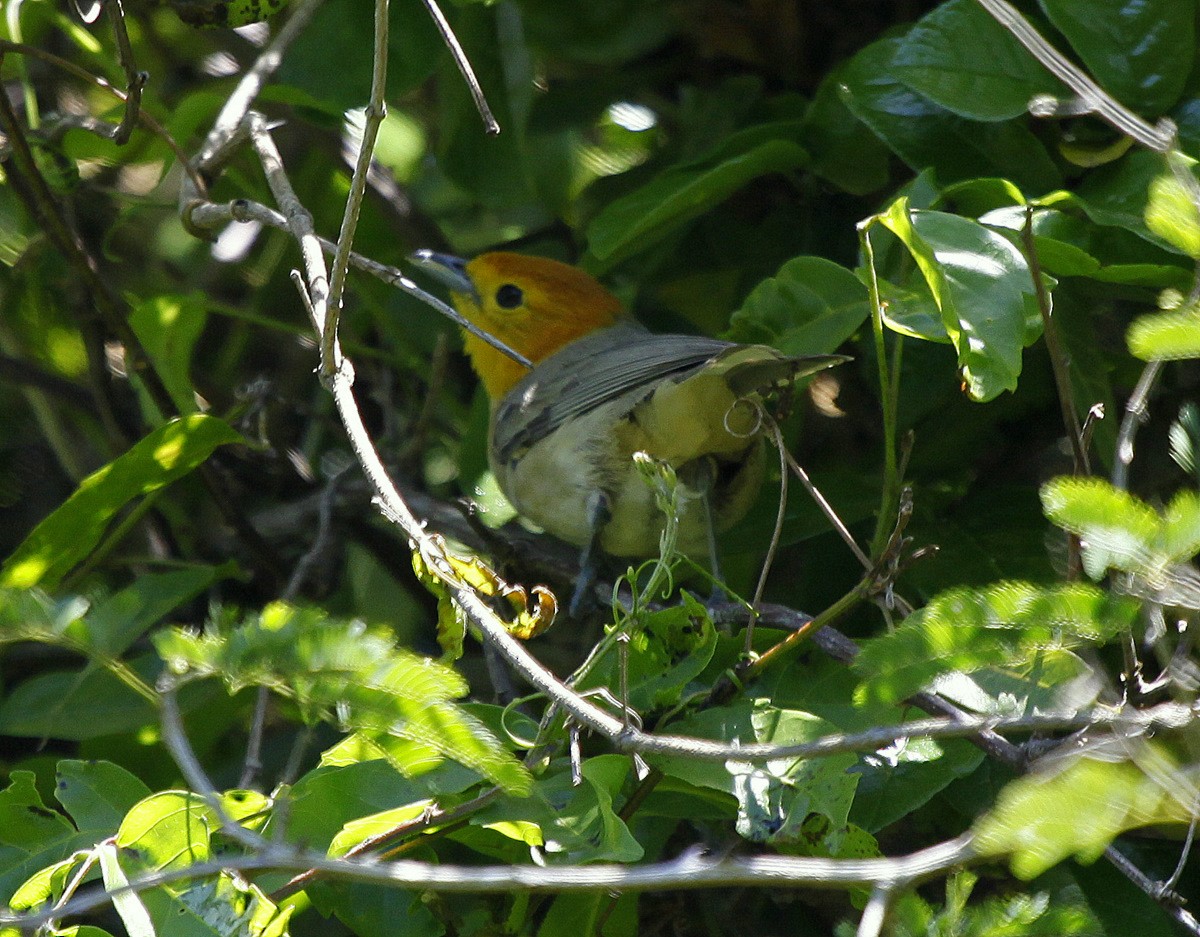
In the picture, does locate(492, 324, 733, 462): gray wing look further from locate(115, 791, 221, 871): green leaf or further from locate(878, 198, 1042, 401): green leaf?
locate(115, 791, 221, 871): green leaf

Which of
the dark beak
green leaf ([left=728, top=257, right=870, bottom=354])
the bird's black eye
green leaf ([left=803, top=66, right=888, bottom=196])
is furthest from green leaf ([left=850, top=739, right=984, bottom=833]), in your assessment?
the bird's black eye

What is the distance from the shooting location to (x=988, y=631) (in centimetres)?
151

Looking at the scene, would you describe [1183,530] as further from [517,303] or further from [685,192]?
[517,303]

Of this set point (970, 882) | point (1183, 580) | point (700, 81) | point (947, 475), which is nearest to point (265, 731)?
point (947, 475)

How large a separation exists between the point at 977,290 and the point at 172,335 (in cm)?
192

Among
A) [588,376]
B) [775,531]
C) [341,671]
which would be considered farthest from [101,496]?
[341,671]

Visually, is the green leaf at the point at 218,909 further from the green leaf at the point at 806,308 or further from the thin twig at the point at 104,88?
the thin twig at the point at 104,88

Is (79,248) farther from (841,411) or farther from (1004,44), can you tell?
(1004,44)

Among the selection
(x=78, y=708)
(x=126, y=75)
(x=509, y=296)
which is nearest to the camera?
(x=126, y=75)

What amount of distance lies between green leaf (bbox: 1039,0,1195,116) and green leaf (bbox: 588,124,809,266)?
67 cm

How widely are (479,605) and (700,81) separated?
2525mm

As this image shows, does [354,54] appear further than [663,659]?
Yes

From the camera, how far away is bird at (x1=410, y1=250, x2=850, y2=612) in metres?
2.89

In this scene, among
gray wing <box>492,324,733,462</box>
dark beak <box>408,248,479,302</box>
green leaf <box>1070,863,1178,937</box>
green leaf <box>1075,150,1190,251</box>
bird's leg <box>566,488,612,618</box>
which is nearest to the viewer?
green leaf <box>1070,863,1178,937</box>
